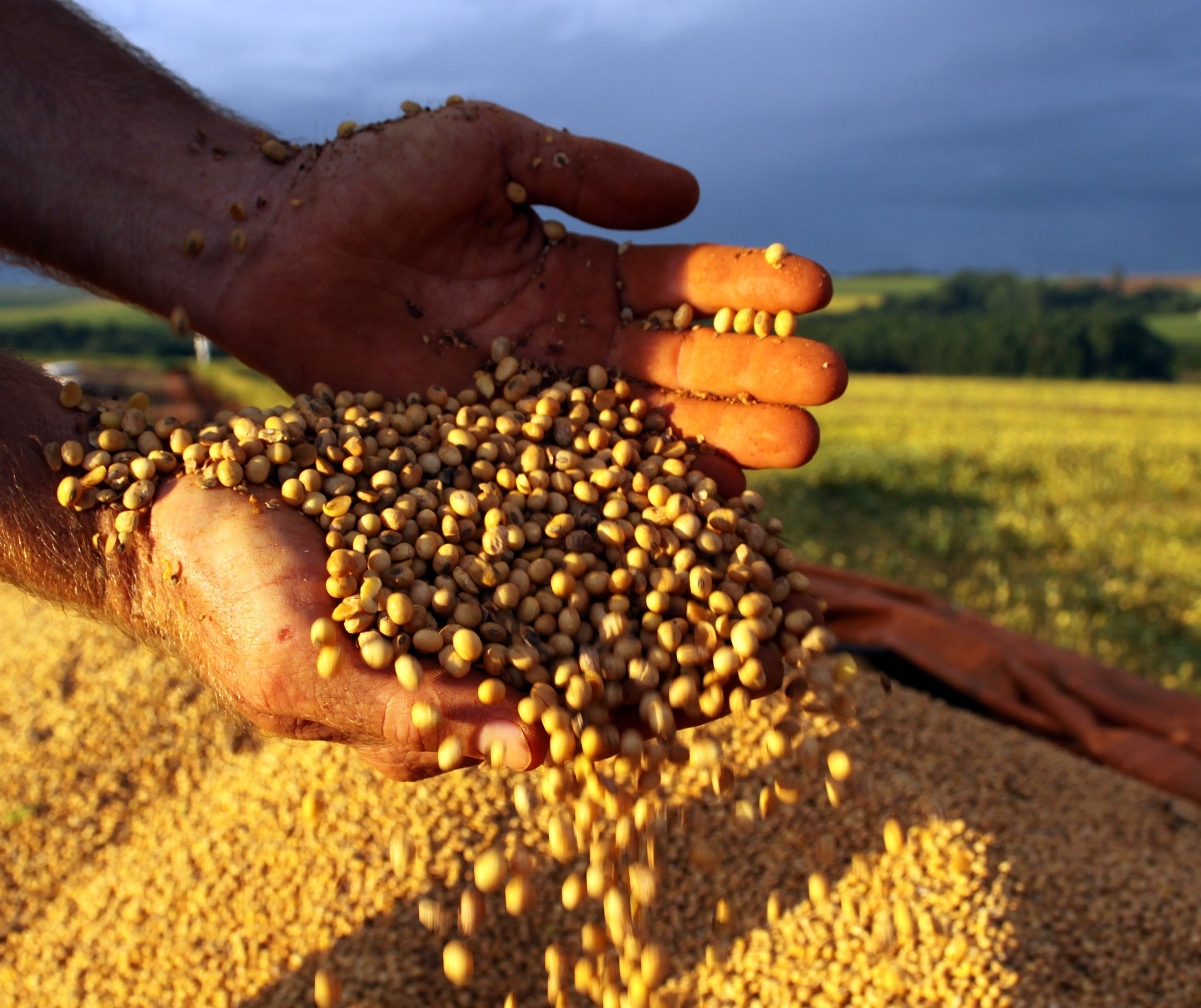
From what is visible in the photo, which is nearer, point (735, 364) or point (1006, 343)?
point (735, 364)

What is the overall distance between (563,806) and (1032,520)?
653 centimetres

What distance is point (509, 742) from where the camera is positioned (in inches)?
65.4

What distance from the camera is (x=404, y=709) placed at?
1.70 m

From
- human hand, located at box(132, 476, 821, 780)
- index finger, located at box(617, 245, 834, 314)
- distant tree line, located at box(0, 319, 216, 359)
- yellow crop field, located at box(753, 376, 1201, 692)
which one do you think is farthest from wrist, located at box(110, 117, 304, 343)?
distant tree line, located at box(0, 319, 216, 359)

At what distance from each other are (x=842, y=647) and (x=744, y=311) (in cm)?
175

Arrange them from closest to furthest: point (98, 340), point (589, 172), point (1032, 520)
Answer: point (589, 172) < point (1032, 520) < point (98, 340)

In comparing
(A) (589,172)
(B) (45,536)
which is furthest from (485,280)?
(B) (45,536)

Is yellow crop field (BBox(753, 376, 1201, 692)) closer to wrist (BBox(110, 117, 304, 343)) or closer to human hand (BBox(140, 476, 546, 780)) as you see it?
human hand (BBox(140, 476, 546, 780))

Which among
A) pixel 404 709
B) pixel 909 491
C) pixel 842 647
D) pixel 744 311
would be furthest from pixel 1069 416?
pixel 404 709

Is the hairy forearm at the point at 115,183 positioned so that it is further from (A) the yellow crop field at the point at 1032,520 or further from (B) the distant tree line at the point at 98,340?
(B) the distant tree line at the point at 98,340

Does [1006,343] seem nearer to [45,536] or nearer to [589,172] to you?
[589,172]

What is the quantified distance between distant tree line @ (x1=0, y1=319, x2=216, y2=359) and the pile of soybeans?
26.5m

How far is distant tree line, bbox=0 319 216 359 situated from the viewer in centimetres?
2691

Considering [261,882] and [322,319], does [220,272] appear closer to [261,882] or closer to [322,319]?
[322,319]
